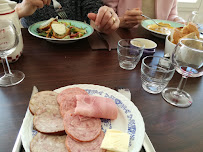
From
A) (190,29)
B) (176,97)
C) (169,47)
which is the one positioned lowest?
(176,97)


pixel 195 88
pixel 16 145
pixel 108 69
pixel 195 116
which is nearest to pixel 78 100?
pixel 16 145

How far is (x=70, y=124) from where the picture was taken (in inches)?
21.6

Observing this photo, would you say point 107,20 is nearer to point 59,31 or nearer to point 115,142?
point 59,31

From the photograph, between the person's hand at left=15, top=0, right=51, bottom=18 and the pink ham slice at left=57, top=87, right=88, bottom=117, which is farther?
the person's hand at left=15, top=0, right=51, bottom=18

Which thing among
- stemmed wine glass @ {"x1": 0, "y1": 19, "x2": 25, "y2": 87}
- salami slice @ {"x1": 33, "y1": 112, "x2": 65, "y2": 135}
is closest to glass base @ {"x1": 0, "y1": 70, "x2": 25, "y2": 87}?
stemmed wine glass @ {"x1": 0, "y1": 19, "x2": 25, "y2": 87}

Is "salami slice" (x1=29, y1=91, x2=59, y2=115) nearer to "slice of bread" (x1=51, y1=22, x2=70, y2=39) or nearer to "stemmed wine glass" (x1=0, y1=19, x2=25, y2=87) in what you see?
"stemmed wine glass" (x1=0, y1=19, x2=25, y2=87)

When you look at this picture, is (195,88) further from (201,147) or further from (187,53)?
(201,147)

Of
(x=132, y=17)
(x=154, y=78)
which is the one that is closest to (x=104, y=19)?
(x=132, y=17)

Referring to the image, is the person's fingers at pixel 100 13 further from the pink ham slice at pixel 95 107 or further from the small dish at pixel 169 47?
the pink ham slice at pixel 95 107

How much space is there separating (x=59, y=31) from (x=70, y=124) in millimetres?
731

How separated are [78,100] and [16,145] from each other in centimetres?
24

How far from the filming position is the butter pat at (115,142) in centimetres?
49

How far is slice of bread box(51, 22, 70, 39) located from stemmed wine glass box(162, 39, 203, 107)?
70 centimetres

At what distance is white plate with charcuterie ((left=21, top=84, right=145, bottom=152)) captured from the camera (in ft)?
1.66
